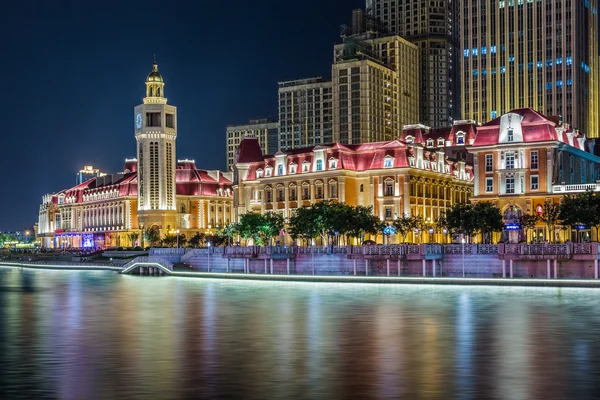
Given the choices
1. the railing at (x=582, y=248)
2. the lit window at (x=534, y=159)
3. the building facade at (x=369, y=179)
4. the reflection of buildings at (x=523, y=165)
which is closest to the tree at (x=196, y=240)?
the building facade at (x=369, y=179)

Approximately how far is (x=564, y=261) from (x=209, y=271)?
4630 centimetres

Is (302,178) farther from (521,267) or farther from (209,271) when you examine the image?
(521,267)

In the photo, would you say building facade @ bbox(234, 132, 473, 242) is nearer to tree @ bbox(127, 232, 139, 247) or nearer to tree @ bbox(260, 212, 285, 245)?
tree @ bbox(260, 212, 285, 245)

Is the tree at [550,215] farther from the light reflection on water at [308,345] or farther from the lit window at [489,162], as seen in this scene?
the light reflection on water at [308,345]

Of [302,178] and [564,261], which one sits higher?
Result: [302,178]

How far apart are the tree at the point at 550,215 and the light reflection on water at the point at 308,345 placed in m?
22.9

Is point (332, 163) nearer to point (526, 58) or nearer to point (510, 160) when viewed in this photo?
point (510, 160)

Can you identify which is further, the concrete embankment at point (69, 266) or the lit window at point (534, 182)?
the concrete embankment at point (69, 266)

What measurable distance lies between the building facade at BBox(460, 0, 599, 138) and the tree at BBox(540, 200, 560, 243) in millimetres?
87169

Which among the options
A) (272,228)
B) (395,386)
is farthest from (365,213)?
(395,386)

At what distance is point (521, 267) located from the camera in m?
80.6

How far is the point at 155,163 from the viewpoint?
178 m

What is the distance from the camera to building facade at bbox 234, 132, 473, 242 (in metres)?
125

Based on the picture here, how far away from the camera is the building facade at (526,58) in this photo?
180 metres
